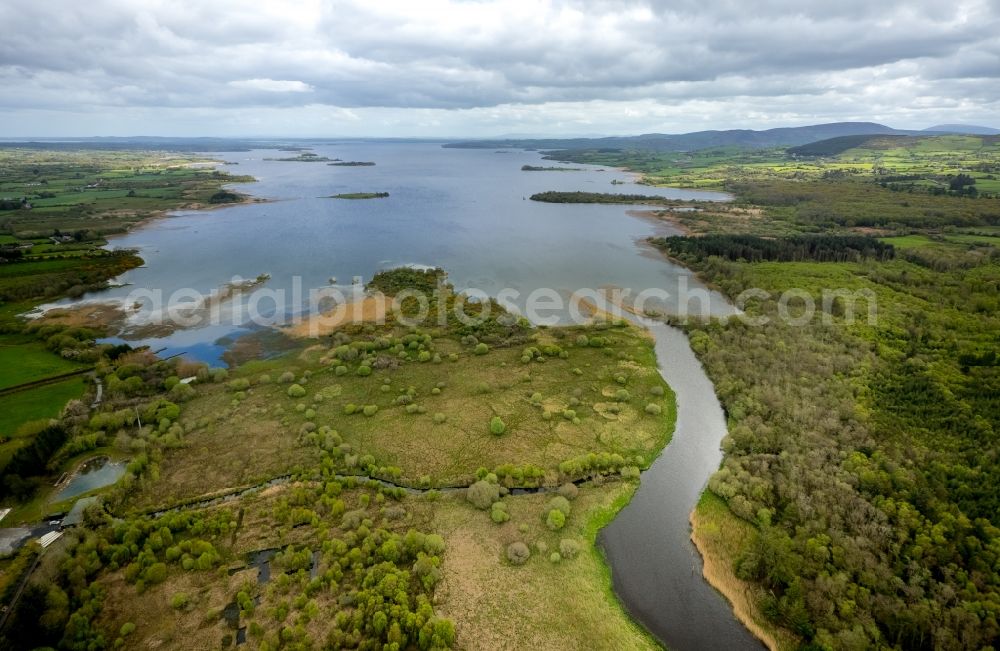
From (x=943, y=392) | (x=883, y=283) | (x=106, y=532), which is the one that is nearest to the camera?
(x=106, y=532)

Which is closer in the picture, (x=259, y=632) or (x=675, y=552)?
(x=259, y=632)

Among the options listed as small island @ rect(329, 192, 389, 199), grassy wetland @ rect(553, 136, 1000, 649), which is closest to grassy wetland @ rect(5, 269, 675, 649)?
grassy wetland @ rect(553, 136, 1000, 649)

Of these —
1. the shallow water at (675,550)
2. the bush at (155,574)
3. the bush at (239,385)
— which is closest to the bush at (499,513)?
the shallow water at (675,550)

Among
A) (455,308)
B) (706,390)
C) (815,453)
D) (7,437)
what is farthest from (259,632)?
(455,308)

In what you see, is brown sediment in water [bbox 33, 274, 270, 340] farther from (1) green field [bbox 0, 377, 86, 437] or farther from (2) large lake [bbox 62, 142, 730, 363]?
(1) green field [bbox 0, 377, 86, 437]

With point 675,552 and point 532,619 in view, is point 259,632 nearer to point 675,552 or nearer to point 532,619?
point 532,619
